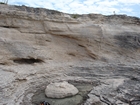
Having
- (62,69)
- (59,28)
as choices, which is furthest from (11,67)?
(59,28)

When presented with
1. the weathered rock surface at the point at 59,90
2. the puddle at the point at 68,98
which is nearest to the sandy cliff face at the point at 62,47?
the puddle at the point at 68,98

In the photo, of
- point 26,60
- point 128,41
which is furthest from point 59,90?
point 128,41

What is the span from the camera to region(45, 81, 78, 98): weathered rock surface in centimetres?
769

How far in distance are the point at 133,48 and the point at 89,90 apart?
145 inches

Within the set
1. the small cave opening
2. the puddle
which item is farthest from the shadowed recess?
the small cave opening

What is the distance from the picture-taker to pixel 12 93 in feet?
23.3

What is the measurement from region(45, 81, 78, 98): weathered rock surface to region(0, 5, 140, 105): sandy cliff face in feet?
2.07

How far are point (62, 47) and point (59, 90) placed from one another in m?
2.76

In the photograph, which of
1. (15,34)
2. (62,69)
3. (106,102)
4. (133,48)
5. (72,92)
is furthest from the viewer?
(133,48)

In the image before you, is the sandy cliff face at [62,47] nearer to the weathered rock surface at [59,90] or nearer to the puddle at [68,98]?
the puddle at [68,98]

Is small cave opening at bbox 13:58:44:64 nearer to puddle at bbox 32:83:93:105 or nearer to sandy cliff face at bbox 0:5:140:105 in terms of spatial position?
sandy cliff face at bbox 0:5:140:105

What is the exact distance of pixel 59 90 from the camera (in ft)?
25.5

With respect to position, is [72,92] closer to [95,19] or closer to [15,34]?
[15,34]

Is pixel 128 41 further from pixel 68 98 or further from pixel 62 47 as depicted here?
pixel 68 98
